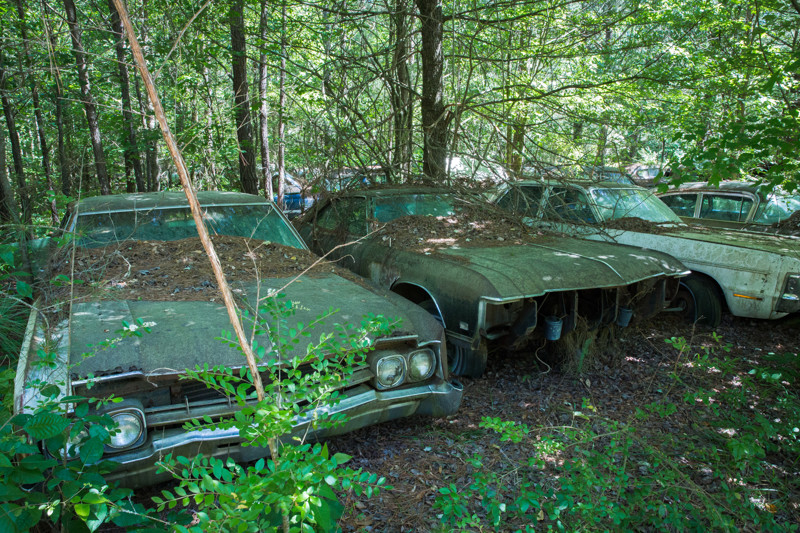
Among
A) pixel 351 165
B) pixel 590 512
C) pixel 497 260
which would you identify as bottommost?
pixel 590 512

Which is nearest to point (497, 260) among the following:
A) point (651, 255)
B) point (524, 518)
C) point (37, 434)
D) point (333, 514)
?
point (651, 255)

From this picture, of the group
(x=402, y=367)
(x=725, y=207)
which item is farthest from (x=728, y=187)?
(x=402, y=367)

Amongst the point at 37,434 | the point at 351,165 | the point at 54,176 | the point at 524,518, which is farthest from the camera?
the point at 54,176

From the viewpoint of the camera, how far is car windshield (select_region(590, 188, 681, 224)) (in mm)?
6395

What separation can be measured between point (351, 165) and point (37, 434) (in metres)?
5.93

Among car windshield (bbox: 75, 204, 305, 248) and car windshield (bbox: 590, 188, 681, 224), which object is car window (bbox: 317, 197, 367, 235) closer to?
car windshield (bbox: 75, 204, 305, 248)

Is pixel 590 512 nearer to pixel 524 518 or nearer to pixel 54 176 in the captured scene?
pixel 524 518

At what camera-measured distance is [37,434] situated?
188 centimetres

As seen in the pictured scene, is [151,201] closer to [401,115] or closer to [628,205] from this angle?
[401,115]

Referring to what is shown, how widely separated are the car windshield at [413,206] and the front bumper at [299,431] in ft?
7.94

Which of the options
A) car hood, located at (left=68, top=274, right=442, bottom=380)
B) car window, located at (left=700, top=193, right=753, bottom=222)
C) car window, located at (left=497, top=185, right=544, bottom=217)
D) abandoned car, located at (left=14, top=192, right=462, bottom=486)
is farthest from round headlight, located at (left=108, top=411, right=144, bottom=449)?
car window, located at (left=700, top=193, right=753, bottom=222)

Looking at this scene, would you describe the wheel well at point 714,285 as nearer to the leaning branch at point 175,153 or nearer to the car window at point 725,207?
the car window at point 725,207

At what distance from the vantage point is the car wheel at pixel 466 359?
13.1 ft

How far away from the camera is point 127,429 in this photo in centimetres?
237
